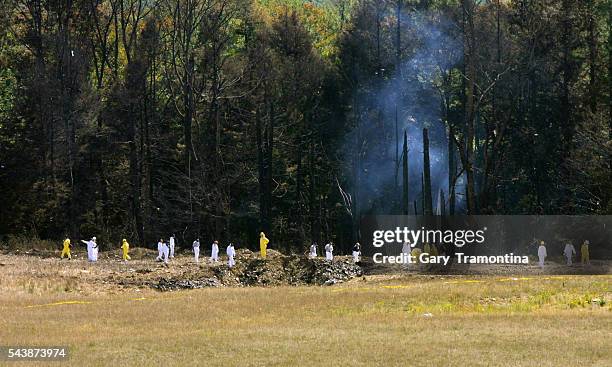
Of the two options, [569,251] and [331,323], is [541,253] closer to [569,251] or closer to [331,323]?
[569,251]

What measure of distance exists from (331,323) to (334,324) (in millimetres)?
324

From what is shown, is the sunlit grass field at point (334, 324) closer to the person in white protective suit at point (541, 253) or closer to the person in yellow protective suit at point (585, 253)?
the person in white protective suit at point (541, 253)

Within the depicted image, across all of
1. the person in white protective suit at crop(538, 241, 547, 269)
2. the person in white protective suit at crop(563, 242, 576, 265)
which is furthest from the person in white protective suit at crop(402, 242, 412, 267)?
the person in white protective suit at crop(563, 242, 576, 265)

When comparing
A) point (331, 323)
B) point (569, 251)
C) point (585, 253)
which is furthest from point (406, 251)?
point (331, 323)

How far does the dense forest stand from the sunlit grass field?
2697cm

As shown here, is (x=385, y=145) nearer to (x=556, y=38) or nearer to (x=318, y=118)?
(x=318, y=118)

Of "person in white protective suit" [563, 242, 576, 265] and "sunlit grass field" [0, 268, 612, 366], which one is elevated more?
"person in white protective suit" [563, 242, 576, 265]

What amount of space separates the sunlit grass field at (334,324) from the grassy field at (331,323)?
4cm

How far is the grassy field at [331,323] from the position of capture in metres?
23.2

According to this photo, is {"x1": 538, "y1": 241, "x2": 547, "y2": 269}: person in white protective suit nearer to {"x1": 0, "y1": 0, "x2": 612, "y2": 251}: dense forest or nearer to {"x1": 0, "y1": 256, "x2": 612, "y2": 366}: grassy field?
{"x1": 0, "y1": 256, "x2": 612, "y2": 366}: grassy field

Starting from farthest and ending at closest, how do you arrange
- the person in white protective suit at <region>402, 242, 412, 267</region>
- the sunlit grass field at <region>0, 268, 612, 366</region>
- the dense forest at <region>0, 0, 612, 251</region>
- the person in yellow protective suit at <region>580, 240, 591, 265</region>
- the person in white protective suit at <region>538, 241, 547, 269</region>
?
the dense forest at <region>0, 0, 612, 251</region> < the person in yellow protective suit at <region>580, 240, 591, 265</region> < the person in white protective suit at <region>538, 241, 547, 269</region> < the person in white protective suit at <region>402, 242, 412, 267</region> < the sunlit grass field at <region>0, 268, 612, 366</region>

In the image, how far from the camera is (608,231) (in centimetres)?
5412

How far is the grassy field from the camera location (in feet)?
76.0

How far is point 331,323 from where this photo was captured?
1185 inches
